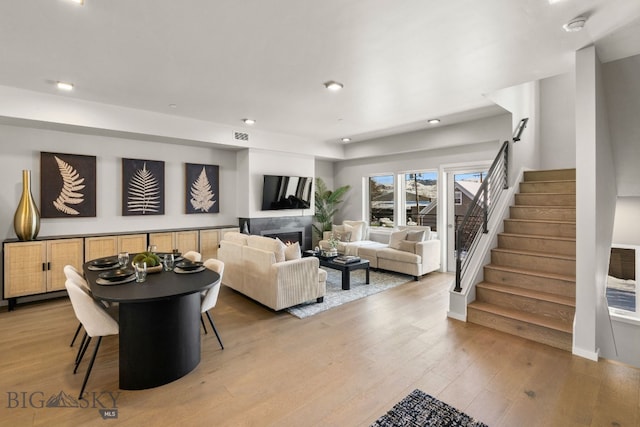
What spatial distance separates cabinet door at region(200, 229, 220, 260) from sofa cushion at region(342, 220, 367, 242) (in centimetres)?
301

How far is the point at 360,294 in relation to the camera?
4832 mm

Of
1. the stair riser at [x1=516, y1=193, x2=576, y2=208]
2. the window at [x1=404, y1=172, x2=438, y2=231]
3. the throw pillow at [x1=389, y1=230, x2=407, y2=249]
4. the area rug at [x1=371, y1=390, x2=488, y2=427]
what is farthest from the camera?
the window at [x1=404, y1=172, x2=438, y2=231]

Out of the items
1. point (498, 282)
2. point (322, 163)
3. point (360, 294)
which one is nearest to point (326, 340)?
point (360, 294)

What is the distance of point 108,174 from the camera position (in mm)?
5219

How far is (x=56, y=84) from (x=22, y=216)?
6.24ft

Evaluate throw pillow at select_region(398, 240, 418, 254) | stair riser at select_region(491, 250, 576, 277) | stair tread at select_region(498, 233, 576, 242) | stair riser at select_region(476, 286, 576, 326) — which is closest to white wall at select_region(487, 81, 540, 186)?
stair tread at select_region(498, 233, 576, 242)

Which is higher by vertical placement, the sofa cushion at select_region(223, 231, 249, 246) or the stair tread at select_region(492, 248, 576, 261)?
the sofa cushion at select_region(223, 231, 249, 246)

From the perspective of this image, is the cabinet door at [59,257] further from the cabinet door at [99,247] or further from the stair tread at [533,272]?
the stair tread at [533,272]

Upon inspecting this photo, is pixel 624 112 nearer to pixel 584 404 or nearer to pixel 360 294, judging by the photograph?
pixel 584 404

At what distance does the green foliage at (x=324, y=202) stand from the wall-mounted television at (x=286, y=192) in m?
0.77

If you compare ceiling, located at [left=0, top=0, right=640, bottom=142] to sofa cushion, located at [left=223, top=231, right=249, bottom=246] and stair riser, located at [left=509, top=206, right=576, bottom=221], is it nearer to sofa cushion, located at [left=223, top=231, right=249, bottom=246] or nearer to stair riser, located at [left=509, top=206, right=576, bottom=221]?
stair riser, located at [left=509, top=206, right=576, bottom=221]

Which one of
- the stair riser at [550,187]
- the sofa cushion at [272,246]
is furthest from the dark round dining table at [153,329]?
the stair riser at [550,187]

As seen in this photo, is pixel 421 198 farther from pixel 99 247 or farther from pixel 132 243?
pixel 99 247

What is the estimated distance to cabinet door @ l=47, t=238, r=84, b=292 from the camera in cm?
441
